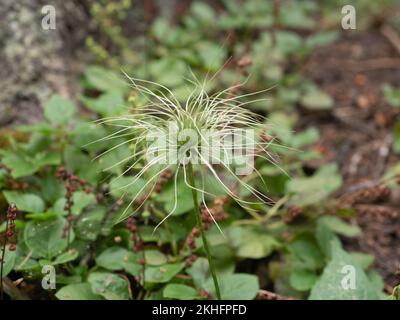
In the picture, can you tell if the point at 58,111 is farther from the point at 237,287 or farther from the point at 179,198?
the point at 237,287

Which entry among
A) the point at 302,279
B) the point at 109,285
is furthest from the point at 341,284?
the point at 109,285

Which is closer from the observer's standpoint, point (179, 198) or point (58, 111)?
point (179, 198)

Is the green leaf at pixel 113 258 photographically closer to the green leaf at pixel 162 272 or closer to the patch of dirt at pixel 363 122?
the green leaf at pixel 162 272

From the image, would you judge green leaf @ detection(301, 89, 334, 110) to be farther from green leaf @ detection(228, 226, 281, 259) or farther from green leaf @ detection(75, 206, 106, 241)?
green leaf @ detection(75, 206, 106, 241)

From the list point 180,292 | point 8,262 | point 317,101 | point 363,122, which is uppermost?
point 317,101

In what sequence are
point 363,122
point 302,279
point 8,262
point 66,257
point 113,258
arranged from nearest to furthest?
1. point 8,262
2. point 66,257
3. point 113,258
4. point 302,279
5. point 363,122

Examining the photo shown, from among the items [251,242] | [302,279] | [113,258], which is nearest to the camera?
[113,258]
